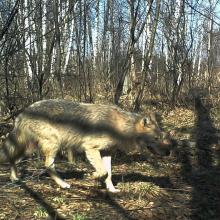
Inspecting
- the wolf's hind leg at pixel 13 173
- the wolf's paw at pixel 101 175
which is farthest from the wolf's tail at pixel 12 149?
the wolf's paw at pixel 101 175

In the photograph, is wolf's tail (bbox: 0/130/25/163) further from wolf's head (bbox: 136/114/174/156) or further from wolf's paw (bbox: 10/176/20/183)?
wolf's head (bbox: 136/114/174/156)

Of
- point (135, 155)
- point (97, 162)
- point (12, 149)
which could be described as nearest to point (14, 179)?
point (12, 149)

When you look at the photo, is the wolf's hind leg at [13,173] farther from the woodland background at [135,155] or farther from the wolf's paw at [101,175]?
the wolf's paw at [101,175]

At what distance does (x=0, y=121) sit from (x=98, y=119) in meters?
4.81

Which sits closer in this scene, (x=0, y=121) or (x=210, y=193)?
(x=210, y=193)

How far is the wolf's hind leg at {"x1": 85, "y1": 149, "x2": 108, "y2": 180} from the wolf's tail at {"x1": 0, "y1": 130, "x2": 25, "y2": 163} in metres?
1.08

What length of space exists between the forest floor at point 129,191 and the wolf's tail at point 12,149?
14.5 inches

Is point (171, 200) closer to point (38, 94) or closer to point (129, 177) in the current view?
point (129, 177)

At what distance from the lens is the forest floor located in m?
5.68

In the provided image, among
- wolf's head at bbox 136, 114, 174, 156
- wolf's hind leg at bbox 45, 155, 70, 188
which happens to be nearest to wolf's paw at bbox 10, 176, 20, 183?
wolf's hind leg at bbox 45, 155, 70, 188

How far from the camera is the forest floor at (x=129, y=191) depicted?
568cm

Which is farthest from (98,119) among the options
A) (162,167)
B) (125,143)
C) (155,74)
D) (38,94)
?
(155,74)

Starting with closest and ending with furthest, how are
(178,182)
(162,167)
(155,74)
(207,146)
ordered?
(178,182) < (162,167) < (207,146) < (155,74)

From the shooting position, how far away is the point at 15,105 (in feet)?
39.5
